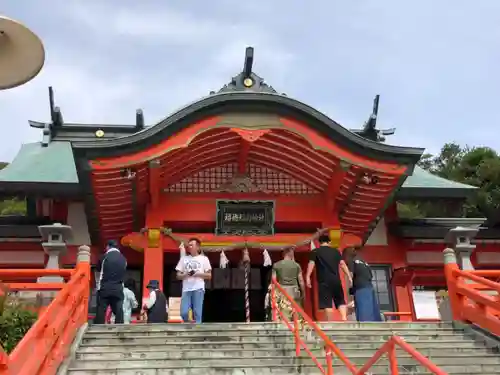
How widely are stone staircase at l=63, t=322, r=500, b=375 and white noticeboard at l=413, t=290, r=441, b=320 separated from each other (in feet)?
18.9

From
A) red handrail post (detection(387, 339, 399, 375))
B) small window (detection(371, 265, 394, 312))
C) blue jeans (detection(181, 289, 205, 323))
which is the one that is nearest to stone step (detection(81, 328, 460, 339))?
blue jeans (detection(181, 289, 205, 323))

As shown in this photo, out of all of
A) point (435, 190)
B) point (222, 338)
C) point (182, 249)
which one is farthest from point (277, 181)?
point (222, 338)

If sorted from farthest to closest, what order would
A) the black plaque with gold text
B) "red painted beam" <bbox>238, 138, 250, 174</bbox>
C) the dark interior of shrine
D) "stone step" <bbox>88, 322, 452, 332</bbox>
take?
the dark interior of shrine → the black plaque with gold text → "red painted beam" <bbox>238, 138, 250, 174</bbox> → "stone step" <bbox>88, 322, 452, 332</bbox>

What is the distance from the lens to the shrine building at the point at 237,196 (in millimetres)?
11508

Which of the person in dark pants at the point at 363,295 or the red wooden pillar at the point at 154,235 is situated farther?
the red wooden pillar at the point at 154,235

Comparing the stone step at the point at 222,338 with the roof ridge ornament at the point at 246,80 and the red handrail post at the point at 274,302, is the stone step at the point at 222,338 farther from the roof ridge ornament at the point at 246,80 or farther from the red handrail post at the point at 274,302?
the roof ridge ornament at the point at 246,80

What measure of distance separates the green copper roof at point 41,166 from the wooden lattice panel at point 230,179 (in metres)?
2.61

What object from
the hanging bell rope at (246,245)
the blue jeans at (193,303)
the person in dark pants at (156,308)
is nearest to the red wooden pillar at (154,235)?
the hanging bell rope at (246,245)

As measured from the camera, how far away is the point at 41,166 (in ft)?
46.8

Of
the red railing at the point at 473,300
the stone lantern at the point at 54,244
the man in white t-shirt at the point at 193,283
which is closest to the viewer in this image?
the red railing at the point at 473,300

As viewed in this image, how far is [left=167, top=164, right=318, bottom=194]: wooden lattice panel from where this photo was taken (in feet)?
42.0

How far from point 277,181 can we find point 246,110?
2094 millimetres

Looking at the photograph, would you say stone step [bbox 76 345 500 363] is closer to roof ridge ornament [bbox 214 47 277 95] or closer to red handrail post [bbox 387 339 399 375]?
red handrail post [bbox 387 339 399 375]

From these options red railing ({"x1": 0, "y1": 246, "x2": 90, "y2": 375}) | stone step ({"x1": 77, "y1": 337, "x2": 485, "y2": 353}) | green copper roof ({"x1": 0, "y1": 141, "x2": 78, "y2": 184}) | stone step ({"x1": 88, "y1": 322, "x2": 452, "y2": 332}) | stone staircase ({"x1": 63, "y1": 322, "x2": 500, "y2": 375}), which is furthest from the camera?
green copper roof ({"x1": 0, "y1": 141, "x2": 78, "y2": 184})
